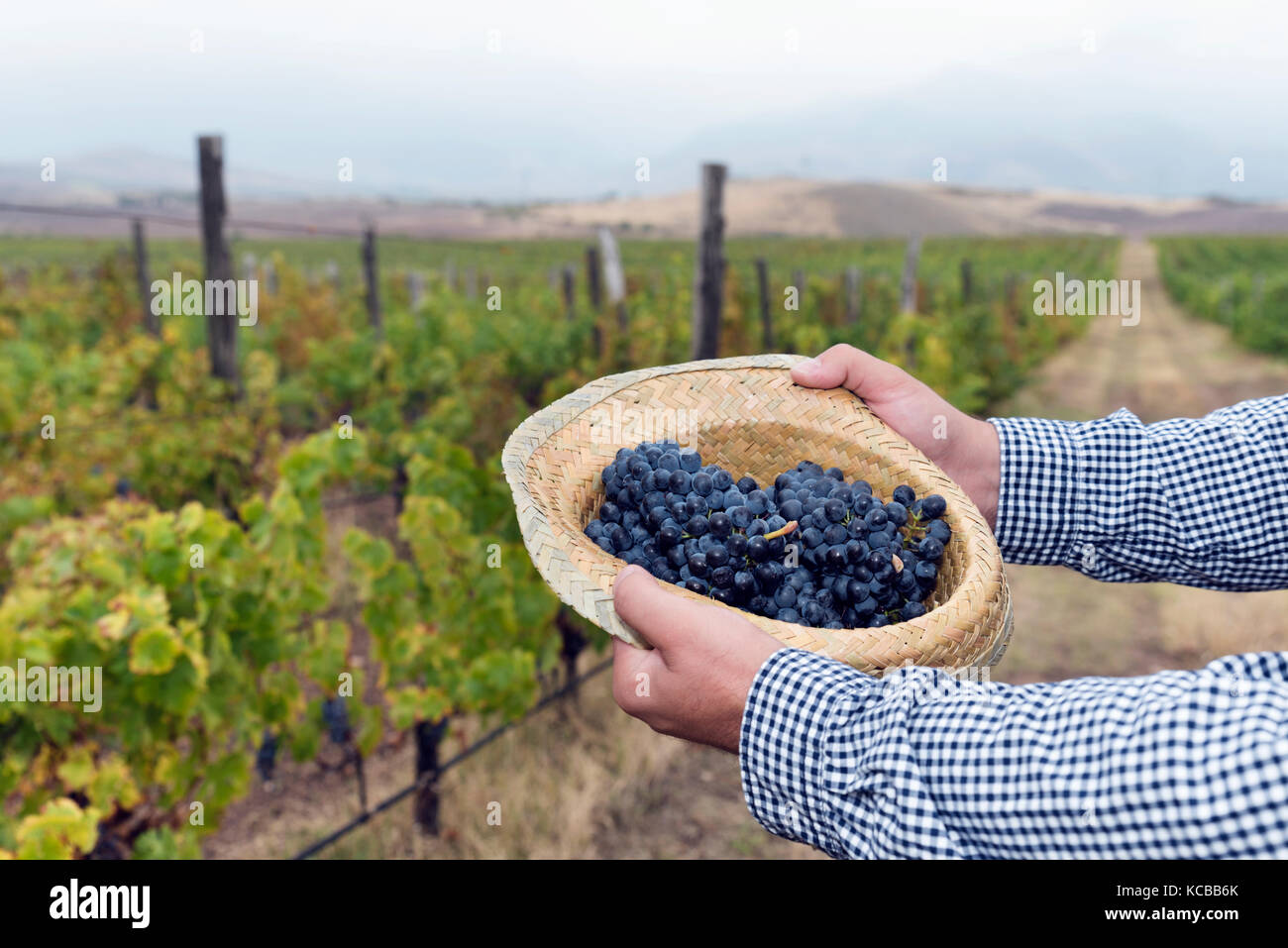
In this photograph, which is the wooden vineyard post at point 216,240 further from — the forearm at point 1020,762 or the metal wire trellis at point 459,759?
the forearm at point 1020,762

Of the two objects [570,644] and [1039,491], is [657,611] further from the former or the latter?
[570,644]

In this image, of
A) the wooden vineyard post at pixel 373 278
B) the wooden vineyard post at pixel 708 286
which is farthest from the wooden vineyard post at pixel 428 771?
the wooden vineyard post at pixel 373 278

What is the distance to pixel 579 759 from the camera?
471 cm

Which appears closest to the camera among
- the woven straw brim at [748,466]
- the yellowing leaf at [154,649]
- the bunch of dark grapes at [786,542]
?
the woven straw brim at [748,466]

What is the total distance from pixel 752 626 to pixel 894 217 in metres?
100

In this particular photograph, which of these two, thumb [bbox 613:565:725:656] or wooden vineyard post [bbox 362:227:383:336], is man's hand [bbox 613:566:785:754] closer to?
thumb [bbox 613:565:725:656]

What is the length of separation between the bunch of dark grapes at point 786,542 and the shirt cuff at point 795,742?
0.38 metres

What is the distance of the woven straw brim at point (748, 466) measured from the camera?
61.3 inches

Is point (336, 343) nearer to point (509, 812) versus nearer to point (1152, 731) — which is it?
point (509, 812)

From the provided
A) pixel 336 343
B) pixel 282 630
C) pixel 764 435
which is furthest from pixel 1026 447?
pixel 336 343

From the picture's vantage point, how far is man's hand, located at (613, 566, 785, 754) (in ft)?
4.72

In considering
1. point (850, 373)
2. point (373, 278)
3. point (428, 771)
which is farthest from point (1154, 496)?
point (373, 278)

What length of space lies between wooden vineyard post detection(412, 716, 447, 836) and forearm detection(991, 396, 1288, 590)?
9.95 feet
